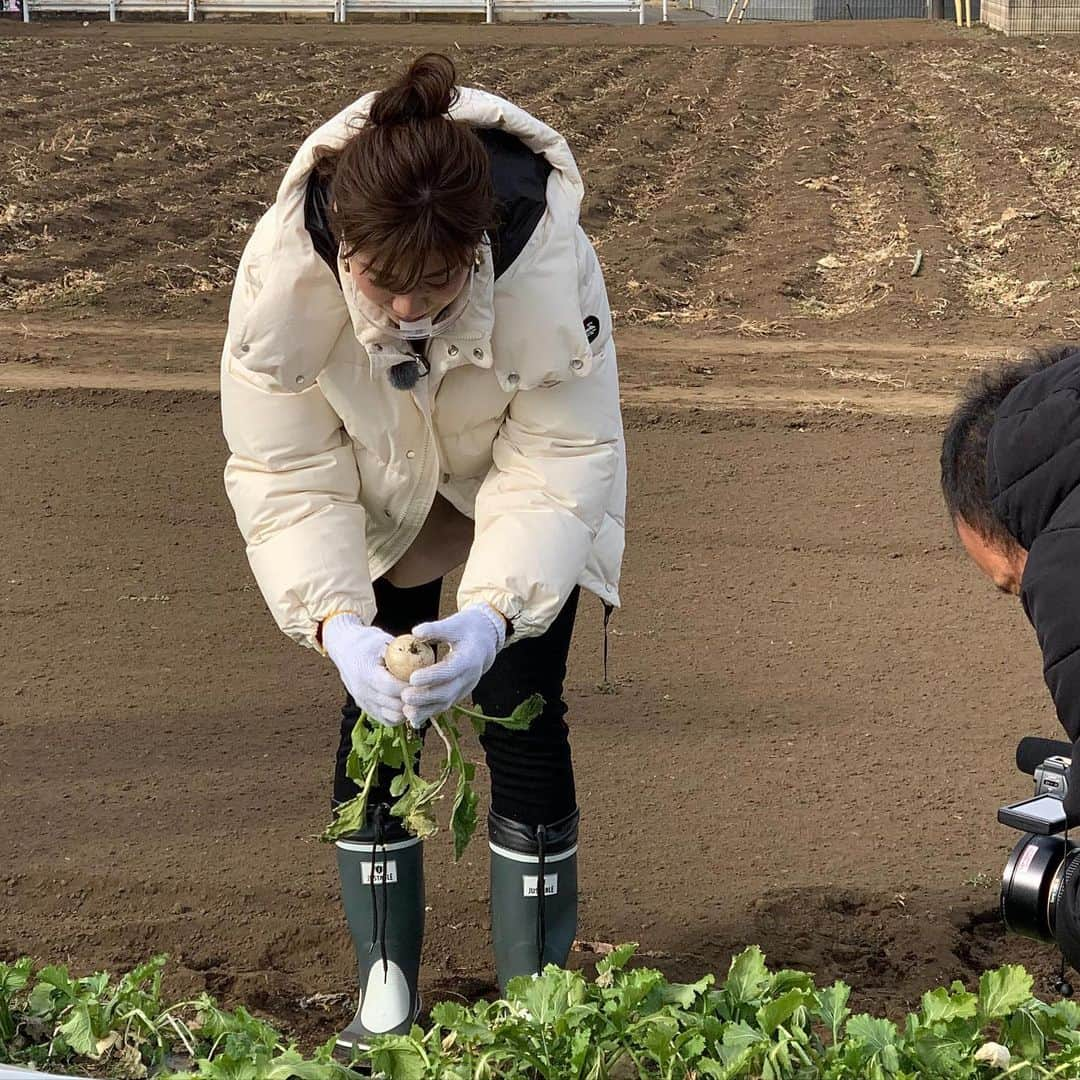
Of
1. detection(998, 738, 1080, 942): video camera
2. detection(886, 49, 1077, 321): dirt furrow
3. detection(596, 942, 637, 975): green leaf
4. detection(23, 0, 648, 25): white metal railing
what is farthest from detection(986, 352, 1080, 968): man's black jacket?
detection(23, 0, 648, 25): white metal railing

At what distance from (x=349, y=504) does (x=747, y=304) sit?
645 centimetres

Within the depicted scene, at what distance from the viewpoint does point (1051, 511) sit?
73.9 inches

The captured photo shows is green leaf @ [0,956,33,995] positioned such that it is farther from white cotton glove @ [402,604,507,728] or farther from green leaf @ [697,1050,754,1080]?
green leaf @ [697,1050,754,1080]

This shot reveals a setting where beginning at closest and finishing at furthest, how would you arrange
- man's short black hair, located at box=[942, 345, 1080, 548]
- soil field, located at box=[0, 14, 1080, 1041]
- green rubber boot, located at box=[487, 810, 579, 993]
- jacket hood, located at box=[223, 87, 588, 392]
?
man's short black hair, located at box=[942, 345, 1080, 548], jacket hood, located at box=[223, 87, 588, 392], green rubber boot, located at box=[487, 810, 579, 993], soil field, located at box=[0, 14, 1080, 1041]

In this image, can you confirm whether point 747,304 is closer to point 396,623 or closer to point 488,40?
point 396,623

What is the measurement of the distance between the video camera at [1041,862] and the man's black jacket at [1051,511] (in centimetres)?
11

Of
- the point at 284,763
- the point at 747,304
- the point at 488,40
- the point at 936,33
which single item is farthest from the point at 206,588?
the point at 936,33

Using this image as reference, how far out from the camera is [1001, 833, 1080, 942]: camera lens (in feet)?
6.81

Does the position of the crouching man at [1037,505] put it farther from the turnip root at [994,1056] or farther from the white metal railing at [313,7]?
the white metal railing at [313,7]

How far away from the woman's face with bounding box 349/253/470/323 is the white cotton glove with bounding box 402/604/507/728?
472mm

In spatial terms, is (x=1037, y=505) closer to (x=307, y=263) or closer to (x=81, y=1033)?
(x=307, y=263)

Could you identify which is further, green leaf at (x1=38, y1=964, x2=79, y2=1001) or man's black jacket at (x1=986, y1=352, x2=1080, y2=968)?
green leaf at (x1=38, y1=964, x2=79, y2=1001)

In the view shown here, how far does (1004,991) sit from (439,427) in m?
1.21

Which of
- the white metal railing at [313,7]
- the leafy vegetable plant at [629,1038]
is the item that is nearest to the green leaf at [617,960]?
the leafy vegetable plant at [629,1038]
